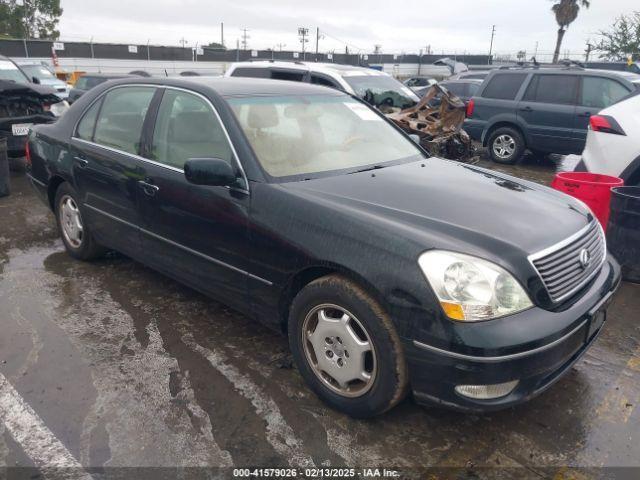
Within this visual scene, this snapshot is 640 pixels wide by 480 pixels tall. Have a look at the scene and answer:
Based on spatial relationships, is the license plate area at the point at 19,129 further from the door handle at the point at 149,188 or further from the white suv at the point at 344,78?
the door handle at the point at 149,188

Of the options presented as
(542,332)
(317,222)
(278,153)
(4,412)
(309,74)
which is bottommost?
(4,412)

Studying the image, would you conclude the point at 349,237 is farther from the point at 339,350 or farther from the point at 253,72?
the point at 253,72

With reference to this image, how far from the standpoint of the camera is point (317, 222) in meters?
2.72

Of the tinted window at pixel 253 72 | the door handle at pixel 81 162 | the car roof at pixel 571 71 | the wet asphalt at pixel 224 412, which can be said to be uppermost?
the car roof at pixel 571 71

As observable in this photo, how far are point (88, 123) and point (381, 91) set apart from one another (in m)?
5.70

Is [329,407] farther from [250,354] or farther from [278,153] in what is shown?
[278,153]

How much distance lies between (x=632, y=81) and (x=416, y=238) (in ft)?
27.7

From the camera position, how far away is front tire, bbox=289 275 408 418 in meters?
2.46

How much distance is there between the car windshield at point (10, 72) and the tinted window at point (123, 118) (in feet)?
25.4

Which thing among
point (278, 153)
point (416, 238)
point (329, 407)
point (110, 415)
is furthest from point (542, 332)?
point (110, 415)

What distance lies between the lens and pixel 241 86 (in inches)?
146

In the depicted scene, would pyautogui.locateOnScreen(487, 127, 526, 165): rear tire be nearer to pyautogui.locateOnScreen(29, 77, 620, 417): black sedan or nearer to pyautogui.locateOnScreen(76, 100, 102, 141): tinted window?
pyautogui.locateOnScreen(29, 77, 620, 417): black sedan

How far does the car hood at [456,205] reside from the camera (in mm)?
2500

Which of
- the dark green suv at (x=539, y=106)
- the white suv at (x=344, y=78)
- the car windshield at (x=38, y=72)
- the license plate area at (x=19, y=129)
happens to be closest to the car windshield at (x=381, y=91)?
the white suv at (x=344, y=78)
